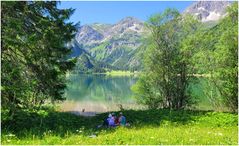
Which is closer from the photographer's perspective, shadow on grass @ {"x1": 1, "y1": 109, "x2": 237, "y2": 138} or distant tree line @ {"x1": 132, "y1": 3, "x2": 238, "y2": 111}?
shadow on grass @ {"x1": 1, "y1": 109, "x2": 237, "y2": 138}

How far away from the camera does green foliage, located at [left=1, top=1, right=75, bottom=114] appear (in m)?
18.4

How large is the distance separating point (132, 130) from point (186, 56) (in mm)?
23445

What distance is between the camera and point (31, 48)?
69.8 ft

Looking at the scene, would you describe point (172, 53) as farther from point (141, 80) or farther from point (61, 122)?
point (61, 122)

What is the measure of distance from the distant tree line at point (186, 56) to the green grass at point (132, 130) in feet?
27.8

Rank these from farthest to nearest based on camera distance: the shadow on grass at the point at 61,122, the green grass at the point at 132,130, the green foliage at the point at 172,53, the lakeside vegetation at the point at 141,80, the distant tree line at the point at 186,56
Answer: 1. the green foliage at the point at 172,53
2. the distant tree line at the point at 186,56
3. the shadow on grass at the point at 61,122
4. the lakeside vegetation at the point at 141,80
5. the green grass at the point at 132,130

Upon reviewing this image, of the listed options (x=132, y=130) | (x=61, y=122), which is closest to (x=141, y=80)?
(x=61, y=122)

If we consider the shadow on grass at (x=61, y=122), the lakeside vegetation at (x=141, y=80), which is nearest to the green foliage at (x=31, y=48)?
the lakeside vegetation at (x=141, y=80)

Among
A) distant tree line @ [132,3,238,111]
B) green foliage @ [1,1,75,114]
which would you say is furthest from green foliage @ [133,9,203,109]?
green foliage @ [1,1,75,114]

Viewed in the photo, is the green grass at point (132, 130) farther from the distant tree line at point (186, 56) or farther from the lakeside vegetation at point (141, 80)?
the distant tree line at point (186, 56)

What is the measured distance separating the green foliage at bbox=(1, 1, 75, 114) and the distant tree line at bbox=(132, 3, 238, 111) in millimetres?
16890

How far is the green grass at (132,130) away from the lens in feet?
46.7

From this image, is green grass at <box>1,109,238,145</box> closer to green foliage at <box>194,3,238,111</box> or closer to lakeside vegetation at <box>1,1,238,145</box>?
lakeside vegetation at <box>1,1,238,145</box>

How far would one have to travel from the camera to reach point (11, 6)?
66.5 feet
